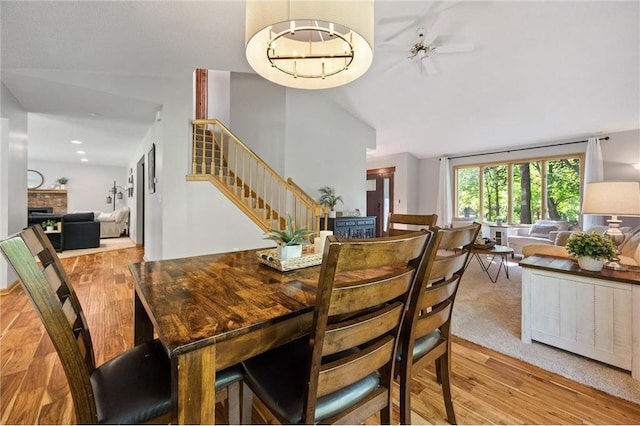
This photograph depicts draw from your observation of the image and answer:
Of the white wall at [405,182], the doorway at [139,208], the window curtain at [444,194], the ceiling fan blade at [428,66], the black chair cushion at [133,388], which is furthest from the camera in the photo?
the white wall at [405,182]

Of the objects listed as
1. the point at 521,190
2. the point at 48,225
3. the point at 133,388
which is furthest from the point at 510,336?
the point at 48,225

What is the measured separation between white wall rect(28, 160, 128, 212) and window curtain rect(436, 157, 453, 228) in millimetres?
9180

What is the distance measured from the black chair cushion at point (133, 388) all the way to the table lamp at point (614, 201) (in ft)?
9.35

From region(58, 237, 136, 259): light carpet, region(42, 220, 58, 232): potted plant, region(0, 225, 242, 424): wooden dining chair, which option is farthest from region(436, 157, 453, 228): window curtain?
region(42, 220, 58, 232): potted plant

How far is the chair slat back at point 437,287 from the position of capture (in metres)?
1.01

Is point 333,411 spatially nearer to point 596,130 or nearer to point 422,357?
point 422,357

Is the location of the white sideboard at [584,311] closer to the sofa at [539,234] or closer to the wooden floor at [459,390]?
the wooden floor at [459,390]

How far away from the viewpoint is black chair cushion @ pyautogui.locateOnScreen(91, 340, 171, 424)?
0.82 m

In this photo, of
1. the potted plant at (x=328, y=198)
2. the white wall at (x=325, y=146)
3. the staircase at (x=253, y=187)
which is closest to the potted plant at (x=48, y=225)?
the staircase at (x=253, y=187)

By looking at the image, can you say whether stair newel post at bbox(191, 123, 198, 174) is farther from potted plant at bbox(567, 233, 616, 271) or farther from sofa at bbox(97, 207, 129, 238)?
sofa at bbox(97, 207, 129, 238)

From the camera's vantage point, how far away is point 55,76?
305cm

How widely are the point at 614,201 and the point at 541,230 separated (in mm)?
3974

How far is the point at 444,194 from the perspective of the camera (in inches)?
287

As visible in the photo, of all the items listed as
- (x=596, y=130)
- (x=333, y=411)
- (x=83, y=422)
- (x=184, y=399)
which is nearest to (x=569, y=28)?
(x=596, y=130)
